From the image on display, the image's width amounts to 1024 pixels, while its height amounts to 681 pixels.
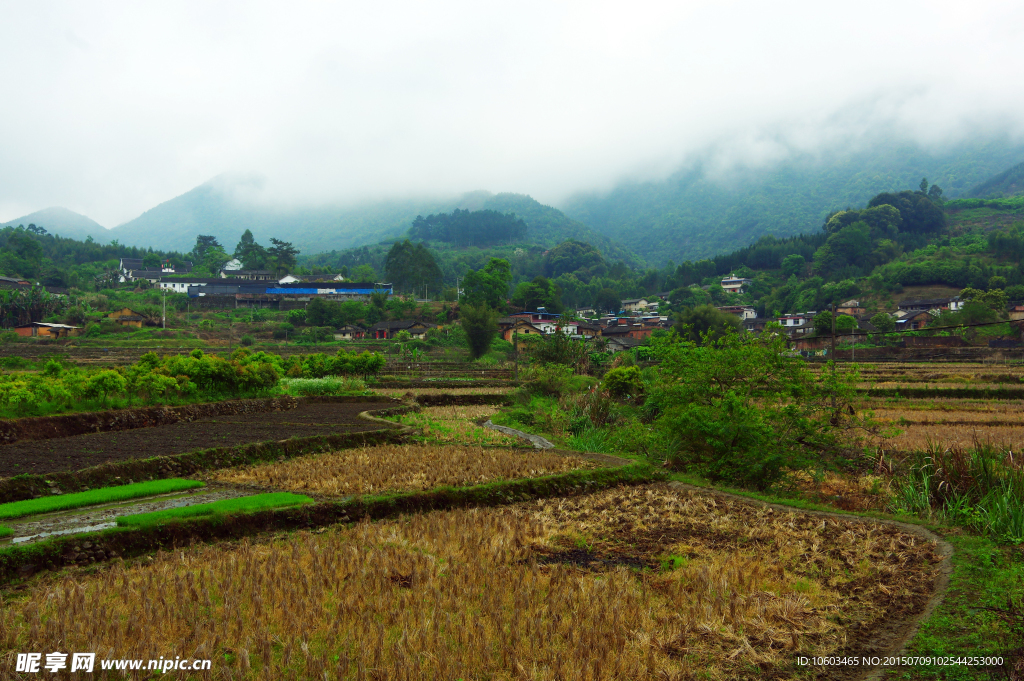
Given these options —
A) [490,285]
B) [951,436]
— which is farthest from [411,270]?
[951,436]

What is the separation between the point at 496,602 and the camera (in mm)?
5605

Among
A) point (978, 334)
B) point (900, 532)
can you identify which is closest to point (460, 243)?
point (978, 334)

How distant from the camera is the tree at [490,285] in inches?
3027

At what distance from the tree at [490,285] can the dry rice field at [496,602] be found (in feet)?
221

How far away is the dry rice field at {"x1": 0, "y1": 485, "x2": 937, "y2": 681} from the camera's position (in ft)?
14.9

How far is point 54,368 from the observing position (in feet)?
61.4

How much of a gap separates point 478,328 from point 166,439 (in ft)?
119

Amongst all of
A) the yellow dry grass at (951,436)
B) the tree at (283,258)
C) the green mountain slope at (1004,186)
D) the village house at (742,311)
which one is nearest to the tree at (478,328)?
the yellow dry grass at (951,436)

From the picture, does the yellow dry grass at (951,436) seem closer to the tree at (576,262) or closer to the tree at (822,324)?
the tree at (822,324)

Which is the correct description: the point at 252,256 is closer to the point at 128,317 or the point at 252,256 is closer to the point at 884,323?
the point at 128,317

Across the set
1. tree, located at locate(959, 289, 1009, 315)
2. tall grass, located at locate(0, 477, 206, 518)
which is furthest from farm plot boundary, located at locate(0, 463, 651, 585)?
tree, located at locate(959, 289, 1009, 315)

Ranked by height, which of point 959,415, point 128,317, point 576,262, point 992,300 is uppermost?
point 576,262

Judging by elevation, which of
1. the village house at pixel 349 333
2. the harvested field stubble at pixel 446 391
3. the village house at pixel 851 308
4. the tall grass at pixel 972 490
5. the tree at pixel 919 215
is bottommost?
the harvested field stubble at pixel 446 391

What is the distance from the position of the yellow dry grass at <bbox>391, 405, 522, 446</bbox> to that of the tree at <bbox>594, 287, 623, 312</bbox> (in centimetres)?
8024
